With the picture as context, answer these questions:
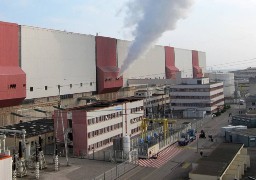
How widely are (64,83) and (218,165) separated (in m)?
46.2

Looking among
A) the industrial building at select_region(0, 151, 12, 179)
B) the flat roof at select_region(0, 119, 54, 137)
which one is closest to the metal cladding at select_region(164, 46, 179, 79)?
the flat roof at select_region(0, 119, 54, 137)

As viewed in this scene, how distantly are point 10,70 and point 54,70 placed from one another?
1205cm

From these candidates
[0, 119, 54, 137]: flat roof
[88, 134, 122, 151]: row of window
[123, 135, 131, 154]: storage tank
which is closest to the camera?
[123, 135, 131, 154]: storage tank

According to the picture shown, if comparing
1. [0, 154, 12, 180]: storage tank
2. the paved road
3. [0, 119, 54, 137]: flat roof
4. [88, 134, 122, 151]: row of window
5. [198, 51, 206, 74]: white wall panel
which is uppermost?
[198, 51, 206, 74]: white wall panel

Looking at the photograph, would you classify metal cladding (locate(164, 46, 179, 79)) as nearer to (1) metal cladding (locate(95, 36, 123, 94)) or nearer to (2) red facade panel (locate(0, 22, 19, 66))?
(1) metal cladding (locate(95, 36, 123, 94))

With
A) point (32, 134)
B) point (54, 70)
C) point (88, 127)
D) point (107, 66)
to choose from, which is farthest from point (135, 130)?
point (107, 66)

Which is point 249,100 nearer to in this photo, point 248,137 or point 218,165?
point 248,137

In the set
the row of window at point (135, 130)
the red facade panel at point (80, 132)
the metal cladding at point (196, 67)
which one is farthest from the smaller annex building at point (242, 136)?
the metal cladding at point (196, 67)

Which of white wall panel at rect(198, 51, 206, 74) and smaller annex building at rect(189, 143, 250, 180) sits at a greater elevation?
white wall panel at rect(198, 51, 206, 74)

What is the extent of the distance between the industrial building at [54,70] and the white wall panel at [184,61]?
29826mm

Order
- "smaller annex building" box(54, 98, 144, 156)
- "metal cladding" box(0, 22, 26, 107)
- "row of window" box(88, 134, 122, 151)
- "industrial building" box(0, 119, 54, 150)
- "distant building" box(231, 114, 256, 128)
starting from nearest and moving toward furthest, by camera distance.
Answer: "smaller annex building" box(54, 98, 144, 156), "row of window" box(88, 134, 122, 151), "industrial building" box(0, 119, 54, 150), "metal cladding" box(0, 22, 26, 107), "distant building" box(231, 114, 256, 128)

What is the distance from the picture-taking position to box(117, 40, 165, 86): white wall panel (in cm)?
9562

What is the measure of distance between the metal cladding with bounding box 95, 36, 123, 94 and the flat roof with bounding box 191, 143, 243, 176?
47.1 metres

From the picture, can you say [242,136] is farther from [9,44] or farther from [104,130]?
[9,44]
